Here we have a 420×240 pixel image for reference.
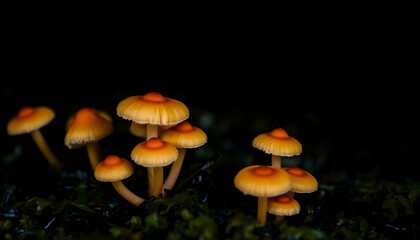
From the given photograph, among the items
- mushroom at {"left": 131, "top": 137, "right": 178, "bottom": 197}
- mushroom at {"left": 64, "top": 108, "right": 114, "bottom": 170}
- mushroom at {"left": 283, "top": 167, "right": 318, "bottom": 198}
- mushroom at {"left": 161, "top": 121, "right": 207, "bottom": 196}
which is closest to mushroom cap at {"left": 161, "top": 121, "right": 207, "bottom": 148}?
mushroom at {"left": 161, "top": 121, "right": 207, "bottom": 196}

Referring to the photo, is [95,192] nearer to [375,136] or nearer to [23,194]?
[23,194]

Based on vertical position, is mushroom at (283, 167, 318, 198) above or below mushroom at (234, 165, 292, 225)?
below

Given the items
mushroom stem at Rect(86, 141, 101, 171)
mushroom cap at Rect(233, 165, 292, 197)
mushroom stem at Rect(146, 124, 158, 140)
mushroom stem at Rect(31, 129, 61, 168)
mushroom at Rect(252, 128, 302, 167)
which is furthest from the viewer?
mushroom stem at Rect(31, 129, 61, 168)

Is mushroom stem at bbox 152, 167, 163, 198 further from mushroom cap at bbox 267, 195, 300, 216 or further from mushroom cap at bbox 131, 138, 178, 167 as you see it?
mushroom cap at bbox 267, 195, 300, 216

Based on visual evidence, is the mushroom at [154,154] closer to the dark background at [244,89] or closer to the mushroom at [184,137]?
the mushroom at [184,137]

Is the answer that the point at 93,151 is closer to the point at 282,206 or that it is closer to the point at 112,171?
the point at 112,171

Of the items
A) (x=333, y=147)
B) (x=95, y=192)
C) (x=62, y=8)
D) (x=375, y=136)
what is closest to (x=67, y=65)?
(x=62, y=8)

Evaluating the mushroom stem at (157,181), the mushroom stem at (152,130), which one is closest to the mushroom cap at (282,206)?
the mushroom stem at (157,181)
